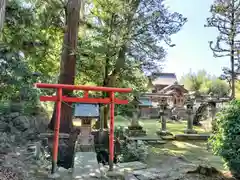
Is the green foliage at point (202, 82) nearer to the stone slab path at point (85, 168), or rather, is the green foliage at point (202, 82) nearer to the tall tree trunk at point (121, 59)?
the tall tree trunk at point (121, 59)

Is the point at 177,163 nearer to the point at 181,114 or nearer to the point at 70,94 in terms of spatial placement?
the point at 70,94

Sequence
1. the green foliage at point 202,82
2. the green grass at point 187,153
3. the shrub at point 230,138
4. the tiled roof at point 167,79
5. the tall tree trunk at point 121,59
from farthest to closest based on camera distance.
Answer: the tiled roof at point 167,79 → the green foliage at point 202,82 → the tall tree trunk at point 121,59 → the green grass at point 187,153 → the shrub at point 230,138

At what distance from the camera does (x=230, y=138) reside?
3928mm

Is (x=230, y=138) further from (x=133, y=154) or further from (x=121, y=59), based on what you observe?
(x=121, y=59)

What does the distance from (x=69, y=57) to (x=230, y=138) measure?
553 centimetres

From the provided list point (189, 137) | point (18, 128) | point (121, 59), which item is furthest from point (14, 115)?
point (189, 137)

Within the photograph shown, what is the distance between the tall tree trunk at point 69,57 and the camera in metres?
7.27

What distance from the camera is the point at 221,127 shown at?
13.8 feet

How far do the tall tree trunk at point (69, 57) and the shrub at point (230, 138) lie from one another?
16.1 ft

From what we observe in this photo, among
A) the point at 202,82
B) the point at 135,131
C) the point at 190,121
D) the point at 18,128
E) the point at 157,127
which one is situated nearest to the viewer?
the point at 18,128

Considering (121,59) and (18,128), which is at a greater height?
(121,59)

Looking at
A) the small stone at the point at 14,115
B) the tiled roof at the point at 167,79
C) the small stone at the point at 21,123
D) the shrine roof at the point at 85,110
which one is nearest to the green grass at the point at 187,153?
the shrine roof at the point at 85,110

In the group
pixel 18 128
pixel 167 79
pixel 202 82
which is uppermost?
pixel 167 79

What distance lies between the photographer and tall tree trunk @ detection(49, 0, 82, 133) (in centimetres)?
727
